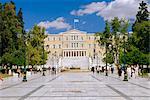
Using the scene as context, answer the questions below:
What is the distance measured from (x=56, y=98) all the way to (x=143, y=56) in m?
45.3

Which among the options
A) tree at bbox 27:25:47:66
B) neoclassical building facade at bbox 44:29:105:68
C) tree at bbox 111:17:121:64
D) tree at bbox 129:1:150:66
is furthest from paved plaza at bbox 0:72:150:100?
neoclassical building facade at bbox 44:29:105:68

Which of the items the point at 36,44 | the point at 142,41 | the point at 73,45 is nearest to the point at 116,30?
the point at 142,41

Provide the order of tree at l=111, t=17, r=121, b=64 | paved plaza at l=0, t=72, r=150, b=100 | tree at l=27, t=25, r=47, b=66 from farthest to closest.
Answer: tree at l=27, t=25, r=47, b=66, tree at l=111, t=17, r=121, b=64, paved plaza at l=0, t=72, r=150, b=100

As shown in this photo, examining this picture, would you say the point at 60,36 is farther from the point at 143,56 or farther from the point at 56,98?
the point at 56,98

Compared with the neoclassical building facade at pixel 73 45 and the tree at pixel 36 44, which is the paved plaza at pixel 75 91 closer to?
the tree at pixel 36 44

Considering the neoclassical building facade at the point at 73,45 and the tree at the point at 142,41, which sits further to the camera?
the neoclassical building facade at the point at 73,45

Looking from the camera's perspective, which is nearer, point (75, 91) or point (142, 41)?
point (75, 91)

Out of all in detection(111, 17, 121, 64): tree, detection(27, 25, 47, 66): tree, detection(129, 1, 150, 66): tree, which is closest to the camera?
detection(129, 1, 150, 66): tree

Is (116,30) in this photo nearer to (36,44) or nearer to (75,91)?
(36,44)

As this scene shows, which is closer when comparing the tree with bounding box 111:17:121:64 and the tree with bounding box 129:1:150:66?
the tree with bounding box 129:1:150:66

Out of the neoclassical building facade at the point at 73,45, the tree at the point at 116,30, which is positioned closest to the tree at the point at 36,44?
the tree at the point at 116,30

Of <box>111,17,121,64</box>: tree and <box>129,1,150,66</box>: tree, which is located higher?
<box>111,17,121,64</box>: tree

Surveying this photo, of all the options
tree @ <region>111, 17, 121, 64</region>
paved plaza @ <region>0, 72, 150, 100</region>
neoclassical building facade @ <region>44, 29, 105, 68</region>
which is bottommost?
paved plaza @ <region>0, 72, 150, 100</region>

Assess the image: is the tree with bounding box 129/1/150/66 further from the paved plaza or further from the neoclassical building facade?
the neoclassical building facade
